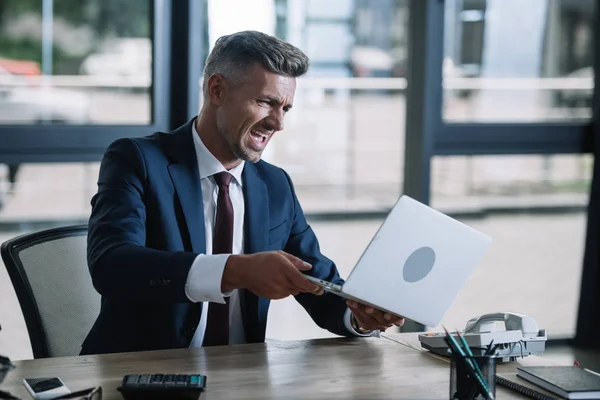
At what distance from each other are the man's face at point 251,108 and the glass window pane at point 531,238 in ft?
6.54

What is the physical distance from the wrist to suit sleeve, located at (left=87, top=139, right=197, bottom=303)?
0.08 m

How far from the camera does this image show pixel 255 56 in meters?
2.26

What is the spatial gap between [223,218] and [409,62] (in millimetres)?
1849

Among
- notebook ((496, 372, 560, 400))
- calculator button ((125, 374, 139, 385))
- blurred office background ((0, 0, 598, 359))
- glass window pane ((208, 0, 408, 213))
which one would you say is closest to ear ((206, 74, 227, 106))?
calculator button ((125, 374, 139, 385))

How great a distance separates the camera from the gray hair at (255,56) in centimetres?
226

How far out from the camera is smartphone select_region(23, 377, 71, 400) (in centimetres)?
159

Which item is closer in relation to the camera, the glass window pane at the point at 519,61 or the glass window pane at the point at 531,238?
the glass window pane at the point at 519,61

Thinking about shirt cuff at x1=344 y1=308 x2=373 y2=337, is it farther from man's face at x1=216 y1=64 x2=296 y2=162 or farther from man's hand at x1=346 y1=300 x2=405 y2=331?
man's face at x1=216 y1=64 x2=296 y2=162

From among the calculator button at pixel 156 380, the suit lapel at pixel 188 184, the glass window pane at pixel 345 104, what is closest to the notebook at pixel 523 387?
the calculator button at pixel 156 380

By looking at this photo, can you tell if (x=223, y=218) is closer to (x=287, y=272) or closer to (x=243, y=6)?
(x=287, y=272)

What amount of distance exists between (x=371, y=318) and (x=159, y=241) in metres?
0.56

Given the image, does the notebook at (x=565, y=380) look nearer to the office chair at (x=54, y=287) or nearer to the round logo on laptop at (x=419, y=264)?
the round logo on laptop at (x=419, y=264)

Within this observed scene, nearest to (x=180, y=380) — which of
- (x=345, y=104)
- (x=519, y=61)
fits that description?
(x=345, y=104)

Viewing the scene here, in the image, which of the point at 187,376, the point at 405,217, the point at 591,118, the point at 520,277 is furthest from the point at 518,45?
the point at 187,376
